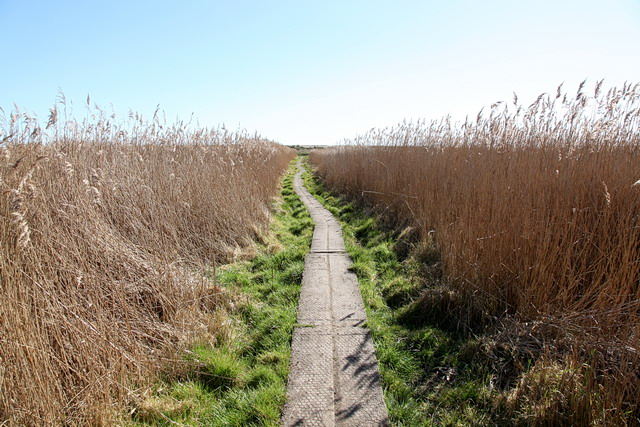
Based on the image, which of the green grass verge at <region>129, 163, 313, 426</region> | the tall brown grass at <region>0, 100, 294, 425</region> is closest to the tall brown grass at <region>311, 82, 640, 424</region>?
the green grass verge at <region>129, 163, 313, 426</region>

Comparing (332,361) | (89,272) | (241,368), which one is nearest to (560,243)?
(332,361)

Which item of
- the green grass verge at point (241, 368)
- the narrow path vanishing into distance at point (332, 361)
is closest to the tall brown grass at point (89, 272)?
the green grass verge at point (241, 368)

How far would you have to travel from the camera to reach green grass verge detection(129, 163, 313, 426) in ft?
6.71

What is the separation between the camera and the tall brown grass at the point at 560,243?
2.00 m

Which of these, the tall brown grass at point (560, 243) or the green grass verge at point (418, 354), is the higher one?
the tall brown grass at point (560, 243)

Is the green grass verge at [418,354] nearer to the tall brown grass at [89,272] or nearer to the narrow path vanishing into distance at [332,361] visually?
the narrow path vanishing into distance at [332,361]

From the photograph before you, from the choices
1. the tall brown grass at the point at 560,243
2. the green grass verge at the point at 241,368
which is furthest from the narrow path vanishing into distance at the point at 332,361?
the tall brown grass at the point at 560,243

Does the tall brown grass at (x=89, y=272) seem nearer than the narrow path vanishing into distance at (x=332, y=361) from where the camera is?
Yes

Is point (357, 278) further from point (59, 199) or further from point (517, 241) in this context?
point (59, 199)

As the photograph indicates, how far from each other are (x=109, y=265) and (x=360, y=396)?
6.68 feet

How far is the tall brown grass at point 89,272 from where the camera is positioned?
5.71ft

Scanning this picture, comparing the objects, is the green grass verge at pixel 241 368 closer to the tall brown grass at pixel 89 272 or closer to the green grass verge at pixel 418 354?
the tall brown grass at pixel 89 272

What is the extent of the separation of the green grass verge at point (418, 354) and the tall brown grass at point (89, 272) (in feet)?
4.80

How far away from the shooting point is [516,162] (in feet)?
12.7
